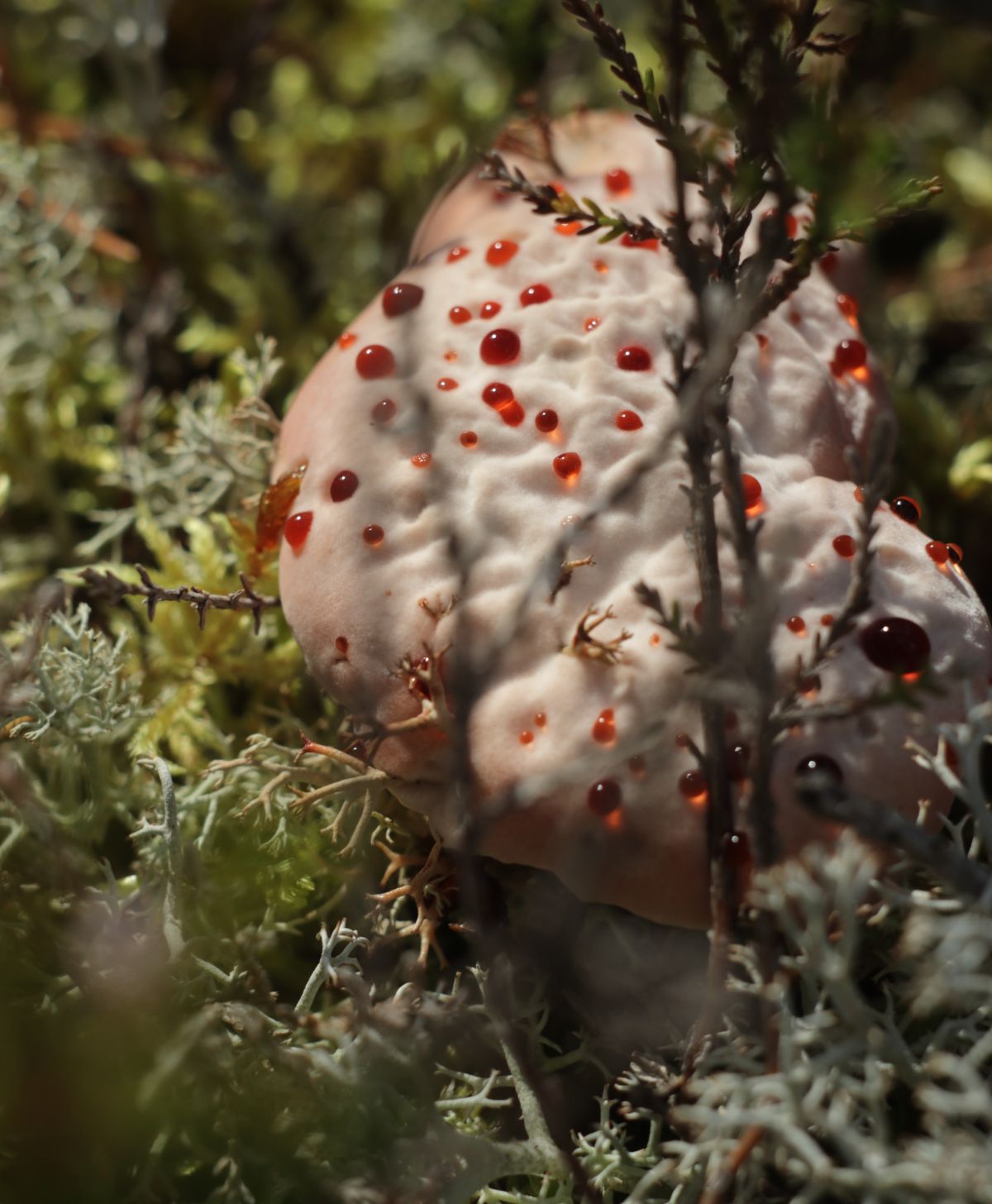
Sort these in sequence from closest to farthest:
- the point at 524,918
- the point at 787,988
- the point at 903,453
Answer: the point at 787,988, the point at 524,918, the point at 903,453

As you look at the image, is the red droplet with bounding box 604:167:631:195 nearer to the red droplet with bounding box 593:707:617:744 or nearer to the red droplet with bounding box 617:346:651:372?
the red droplet with bounding box 617:346:651:372

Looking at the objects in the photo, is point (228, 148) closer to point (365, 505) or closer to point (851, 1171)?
point (365, 505)

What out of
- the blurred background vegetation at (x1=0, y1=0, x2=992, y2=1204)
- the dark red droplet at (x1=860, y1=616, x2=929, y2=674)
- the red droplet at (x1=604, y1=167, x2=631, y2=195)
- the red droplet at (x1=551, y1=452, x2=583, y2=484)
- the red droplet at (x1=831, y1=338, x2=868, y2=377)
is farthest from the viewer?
the red droplet at (x1=604, y1=167, x2=631, y2=195)

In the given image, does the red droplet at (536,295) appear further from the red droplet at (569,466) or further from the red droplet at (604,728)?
the red droplet at (604,728)

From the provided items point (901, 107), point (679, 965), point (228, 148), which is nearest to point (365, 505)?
point (679, 965)

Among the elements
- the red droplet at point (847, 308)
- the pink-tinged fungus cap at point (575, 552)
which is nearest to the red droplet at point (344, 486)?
the pink-tinged fungus cap at point (575, 552)

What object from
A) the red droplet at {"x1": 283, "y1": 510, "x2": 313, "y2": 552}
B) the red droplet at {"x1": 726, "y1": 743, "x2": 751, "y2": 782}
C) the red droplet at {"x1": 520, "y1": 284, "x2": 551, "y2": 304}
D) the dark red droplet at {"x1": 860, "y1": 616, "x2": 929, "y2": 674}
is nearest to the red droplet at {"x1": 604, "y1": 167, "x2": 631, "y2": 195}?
the red droplet at {"x1": 520, "y1": 284, "x2": 551, "y2": 304}
